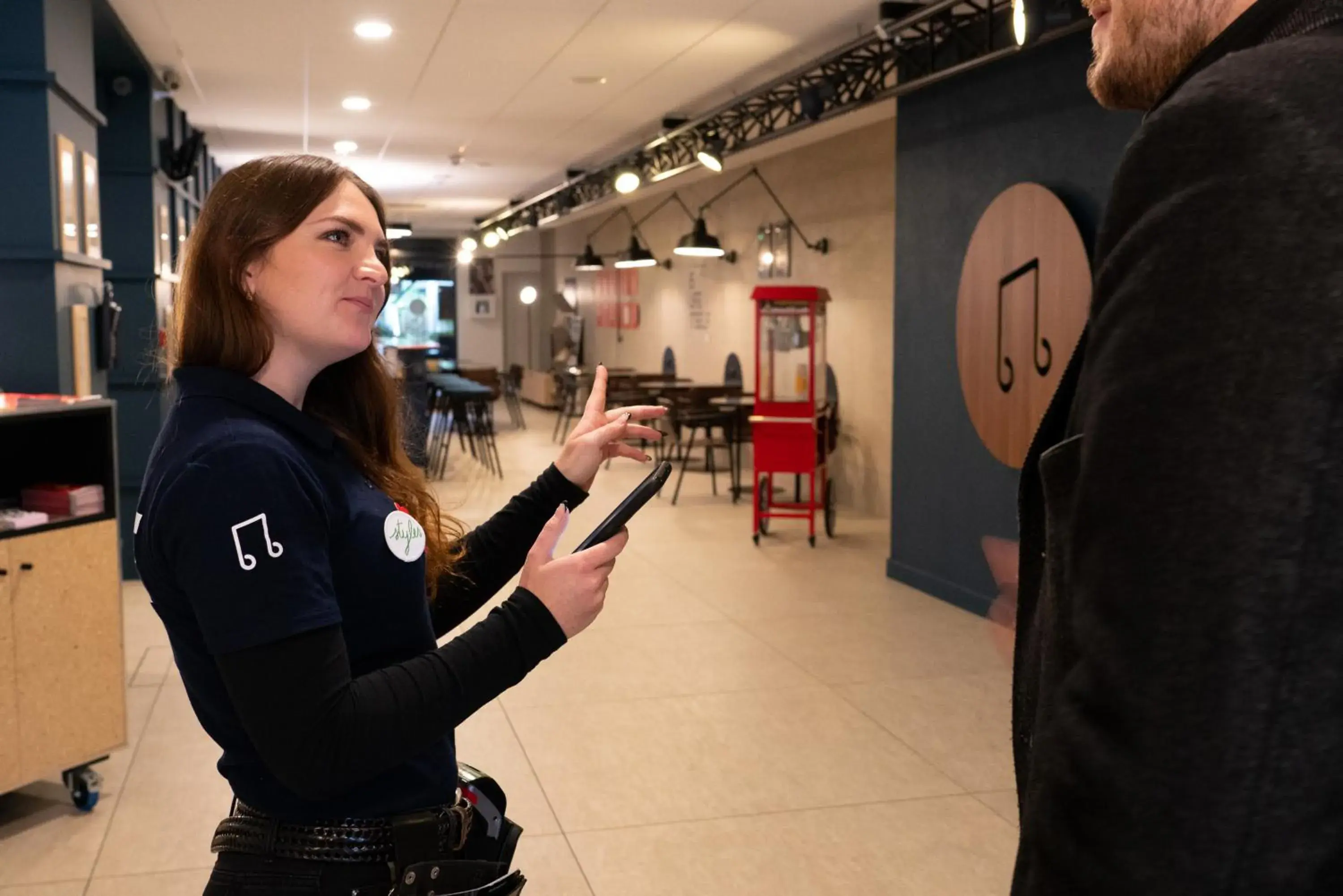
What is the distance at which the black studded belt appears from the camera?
137 cm

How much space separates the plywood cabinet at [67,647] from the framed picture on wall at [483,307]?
68.5 feet

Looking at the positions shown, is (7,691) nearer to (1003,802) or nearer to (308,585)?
(308,585)

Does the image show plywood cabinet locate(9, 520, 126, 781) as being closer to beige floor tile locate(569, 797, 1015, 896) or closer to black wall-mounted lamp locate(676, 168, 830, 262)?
beige floor tile locate(569, 797, 1015, 896)

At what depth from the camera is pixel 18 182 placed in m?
4.59

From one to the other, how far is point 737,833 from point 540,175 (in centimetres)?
1222

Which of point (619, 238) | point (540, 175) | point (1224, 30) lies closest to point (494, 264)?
point (619, 238)

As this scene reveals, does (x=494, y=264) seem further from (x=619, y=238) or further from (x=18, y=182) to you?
(x=18, y=182)

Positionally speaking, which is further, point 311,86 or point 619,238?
point 619,238

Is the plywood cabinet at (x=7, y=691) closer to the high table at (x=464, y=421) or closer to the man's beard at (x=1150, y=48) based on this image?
the man's beard at (x=1150, y=48)

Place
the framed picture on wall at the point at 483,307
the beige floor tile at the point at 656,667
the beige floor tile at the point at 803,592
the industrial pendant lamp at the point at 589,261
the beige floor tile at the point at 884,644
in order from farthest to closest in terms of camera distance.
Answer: the framed picture on wall at the point at 483,307
the industrial pendant lamp at the point at 589,261
the beige floor tile at the point at 803,592
the beige floor tile at the point at 884,644
the beige floor tile at the point at 656,667

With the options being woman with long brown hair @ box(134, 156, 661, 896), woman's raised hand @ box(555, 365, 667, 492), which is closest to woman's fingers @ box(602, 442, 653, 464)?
woman's raised hand @ box(555, 365, 667, 492)

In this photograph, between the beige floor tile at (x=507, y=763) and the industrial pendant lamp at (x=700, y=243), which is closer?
the beige floor tile at (x=507, y=763)

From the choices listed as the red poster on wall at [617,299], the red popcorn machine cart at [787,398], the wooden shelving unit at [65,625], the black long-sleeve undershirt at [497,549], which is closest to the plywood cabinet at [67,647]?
the wooden shelving unit at [65,625]

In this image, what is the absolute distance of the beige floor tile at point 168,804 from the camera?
343 centimetres
